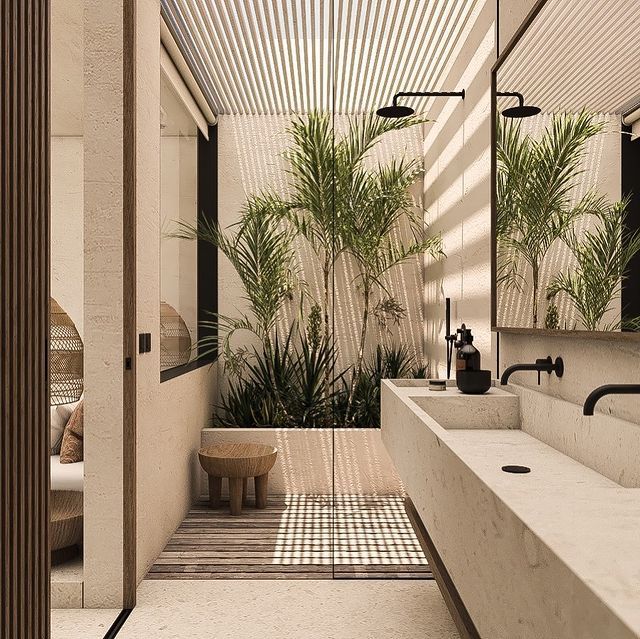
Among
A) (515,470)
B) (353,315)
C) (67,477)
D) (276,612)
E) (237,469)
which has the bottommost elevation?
(276,612)

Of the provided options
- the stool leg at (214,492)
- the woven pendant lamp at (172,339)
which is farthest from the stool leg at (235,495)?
the woven pendant lamp at (172,339)

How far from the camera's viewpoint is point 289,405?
4.41 m

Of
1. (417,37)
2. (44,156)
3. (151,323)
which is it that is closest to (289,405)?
(151,323)

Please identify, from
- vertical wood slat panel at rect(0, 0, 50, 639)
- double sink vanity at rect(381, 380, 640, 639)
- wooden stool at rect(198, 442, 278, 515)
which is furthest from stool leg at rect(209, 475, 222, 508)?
vertical wood slat panel at rect(0, 0, 50, 639)

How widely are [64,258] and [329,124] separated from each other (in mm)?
1980

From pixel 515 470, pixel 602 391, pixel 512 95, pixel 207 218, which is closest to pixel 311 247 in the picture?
pixel 207 218

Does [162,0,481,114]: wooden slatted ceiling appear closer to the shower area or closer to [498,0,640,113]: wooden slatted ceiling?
the shower area

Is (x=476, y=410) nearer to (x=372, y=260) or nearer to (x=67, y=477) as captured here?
(x=67, y=477)

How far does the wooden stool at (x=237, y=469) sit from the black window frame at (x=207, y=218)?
3.05 feet

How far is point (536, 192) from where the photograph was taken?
7.90ft

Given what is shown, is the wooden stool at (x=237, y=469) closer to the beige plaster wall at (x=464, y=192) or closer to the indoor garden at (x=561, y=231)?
the beige plaster wall at (x=464, y=192)

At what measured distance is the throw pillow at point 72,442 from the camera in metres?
3.42

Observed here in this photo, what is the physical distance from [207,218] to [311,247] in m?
0.77

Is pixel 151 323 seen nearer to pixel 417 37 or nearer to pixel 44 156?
pixel 44 156
